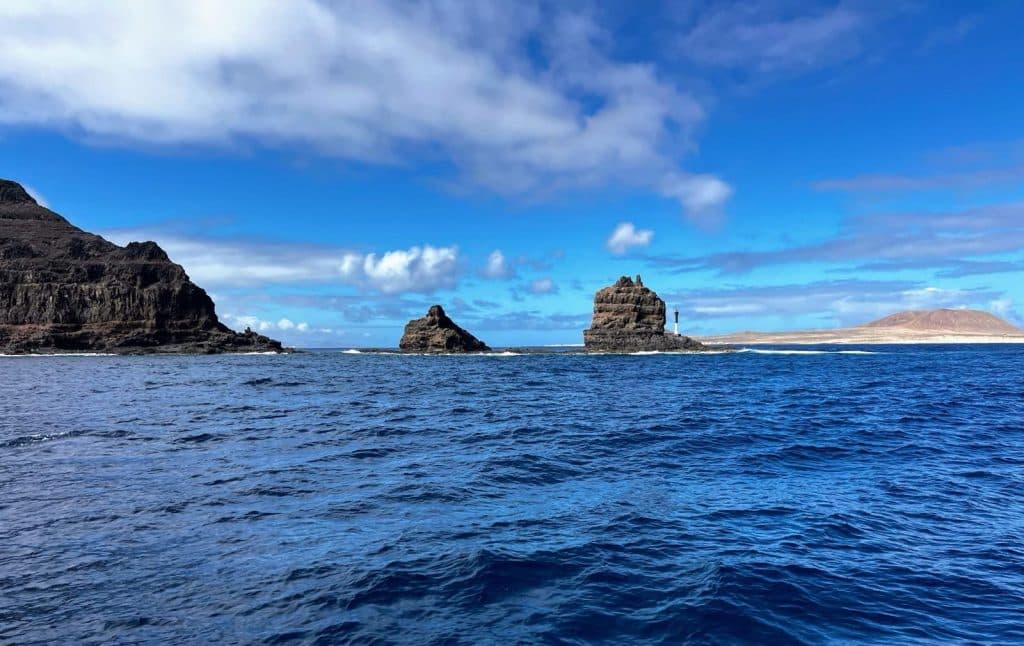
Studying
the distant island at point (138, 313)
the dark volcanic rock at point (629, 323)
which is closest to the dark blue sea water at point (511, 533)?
the dark volcanic rock at point (629, 323)

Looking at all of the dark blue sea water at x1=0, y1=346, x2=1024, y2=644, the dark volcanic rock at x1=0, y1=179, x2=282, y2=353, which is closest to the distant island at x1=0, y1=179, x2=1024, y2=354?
the dark volcanic rock at x1=0, y1=179, x2=282, y2=353

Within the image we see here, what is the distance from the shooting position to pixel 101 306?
172 m

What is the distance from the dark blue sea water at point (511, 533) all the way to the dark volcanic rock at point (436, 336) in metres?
125

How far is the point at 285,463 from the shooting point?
20188mm

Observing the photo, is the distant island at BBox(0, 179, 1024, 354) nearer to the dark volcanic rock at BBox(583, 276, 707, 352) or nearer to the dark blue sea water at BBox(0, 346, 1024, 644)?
the dark volcanic rock at BBox(583, 276, 707, 352)

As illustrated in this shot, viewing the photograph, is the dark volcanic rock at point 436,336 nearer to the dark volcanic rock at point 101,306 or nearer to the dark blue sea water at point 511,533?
the dark volcanic rock at point 101,306

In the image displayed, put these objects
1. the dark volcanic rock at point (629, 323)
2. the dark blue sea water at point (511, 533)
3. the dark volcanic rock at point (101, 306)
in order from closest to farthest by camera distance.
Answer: the dark blue sea water at point (511, 533) → the dark volcanic rock at point (629, 323) → the dark volcanic rock at point (101, 306)

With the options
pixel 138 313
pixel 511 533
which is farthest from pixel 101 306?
pixel 511 533

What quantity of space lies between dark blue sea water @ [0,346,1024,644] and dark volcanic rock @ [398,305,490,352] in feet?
411

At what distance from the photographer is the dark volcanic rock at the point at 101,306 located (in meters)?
161

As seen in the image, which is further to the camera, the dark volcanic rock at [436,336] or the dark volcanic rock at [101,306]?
the dark volcanic rock at [101,306]

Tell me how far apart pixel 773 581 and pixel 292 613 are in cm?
811

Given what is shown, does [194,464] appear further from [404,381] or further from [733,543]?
[404,381]

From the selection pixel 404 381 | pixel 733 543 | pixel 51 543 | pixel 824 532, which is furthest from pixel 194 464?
pixel 404 381
